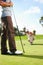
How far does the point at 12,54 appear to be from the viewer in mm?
10750

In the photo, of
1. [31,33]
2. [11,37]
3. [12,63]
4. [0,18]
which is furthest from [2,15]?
[31,33]

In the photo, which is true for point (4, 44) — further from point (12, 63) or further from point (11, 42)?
point (12, 63)

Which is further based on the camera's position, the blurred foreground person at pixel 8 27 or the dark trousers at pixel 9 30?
the dark trousers at pixel 9 30

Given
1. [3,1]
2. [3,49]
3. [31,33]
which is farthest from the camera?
[31,33]

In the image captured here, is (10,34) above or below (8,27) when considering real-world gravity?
below

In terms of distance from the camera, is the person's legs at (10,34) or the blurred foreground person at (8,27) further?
the person's legs at (10,34)

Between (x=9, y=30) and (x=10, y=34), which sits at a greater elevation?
(x=9, y=30)

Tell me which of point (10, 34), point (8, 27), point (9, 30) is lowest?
point (10, 34)

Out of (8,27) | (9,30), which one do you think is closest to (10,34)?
(9,30)

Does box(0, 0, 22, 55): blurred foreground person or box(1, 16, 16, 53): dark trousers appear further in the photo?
box(1, 16, 16, 53): dark trousers

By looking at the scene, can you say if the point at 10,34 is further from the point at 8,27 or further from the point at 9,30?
the point at 8,27

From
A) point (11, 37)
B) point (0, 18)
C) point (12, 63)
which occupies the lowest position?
point (12, 63)

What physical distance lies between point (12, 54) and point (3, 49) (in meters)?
0.45

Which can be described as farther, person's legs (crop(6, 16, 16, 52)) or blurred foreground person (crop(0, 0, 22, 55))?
person's legs (crop(6, 16, 16, 52))
